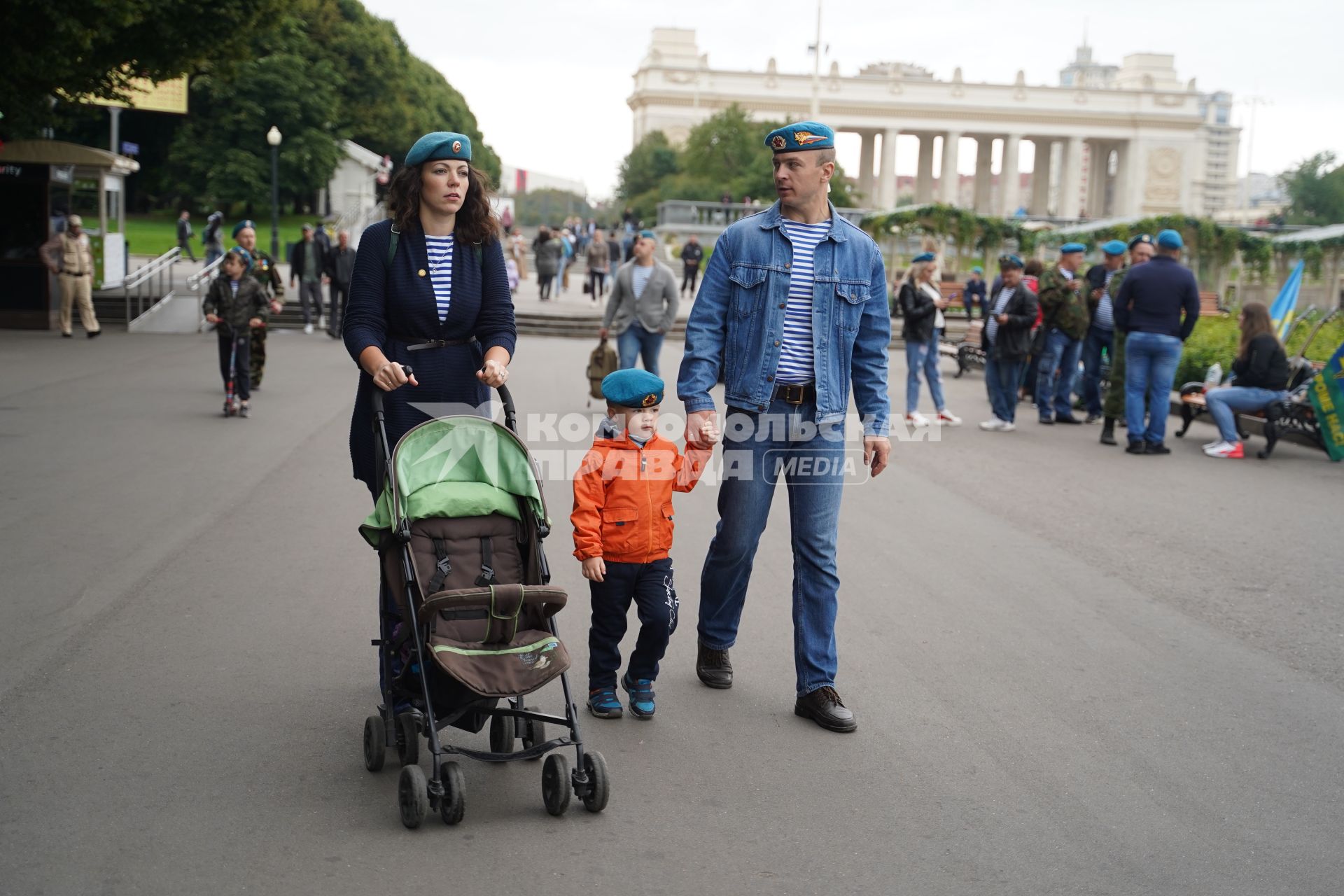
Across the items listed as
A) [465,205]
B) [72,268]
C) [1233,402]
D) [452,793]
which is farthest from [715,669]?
[72,268]

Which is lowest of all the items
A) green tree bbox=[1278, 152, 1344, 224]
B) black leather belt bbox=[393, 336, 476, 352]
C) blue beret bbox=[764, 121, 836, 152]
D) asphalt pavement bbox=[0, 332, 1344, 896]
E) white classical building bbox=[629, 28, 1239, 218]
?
asphalt pavement bbox=[0, 332, 1344, 896]

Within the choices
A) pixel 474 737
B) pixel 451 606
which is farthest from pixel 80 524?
pixel 451 606

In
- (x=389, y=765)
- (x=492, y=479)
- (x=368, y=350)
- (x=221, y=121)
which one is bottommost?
(x=389, y=765)

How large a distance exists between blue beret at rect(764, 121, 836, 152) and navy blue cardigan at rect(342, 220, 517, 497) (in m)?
1.17

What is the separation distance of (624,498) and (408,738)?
118 cm

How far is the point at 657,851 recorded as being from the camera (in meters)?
3.93

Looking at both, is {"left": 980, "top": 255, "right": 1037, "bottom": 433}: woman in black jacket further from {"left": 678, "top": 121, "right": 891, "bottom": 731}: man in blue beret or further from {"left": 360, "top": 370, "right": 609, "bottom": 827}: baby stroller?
{"left": 360, "top": 370, "right": 609, "bottom": 827}: baby stroller

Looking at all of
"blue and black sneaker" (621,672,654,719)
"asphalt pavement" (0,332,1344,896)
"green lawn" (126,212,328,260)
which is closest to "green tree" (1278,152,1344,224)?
"green lawn" (126,212,328,260)

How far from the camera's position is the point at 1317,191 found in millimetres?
96938

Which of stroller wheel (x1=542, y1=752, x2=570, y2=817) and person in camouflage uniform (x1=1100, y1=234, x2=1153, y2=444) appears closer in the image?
stroller wheel (x1=542, y1=752, x2=570, y2=817)

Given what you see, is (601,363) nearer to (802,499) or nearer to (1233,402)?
(1233,402)

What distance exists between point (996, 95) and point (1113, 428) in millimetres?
108784

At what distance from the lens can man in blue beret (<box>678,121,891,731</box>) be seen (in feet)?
16.7

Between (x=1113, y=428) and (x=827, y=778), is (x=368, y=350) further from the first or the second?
(x=1113, y=428)
